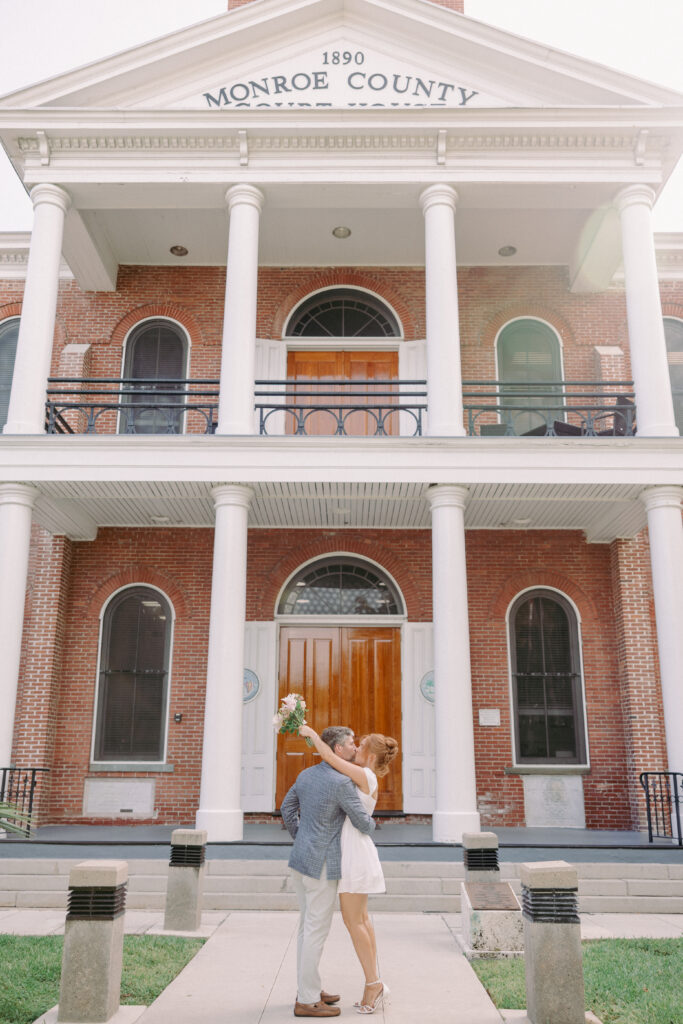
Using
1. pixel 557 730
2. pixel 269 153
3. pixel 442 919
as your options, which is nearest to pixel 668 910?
pixel 442 919

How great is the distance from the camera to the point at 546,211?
14672 mm

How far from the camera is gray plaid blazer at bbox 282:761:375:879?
5516 mm

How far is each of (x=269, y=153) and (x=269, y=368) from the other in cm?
364

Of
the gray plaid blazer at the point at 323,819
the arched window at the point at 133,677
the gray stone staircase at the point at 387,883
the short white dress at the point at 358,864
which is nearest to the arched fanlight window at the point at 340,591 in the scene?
the arched window at the point at 133,677

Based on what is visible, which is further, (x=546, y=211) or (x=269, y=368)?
(x=269, y=368)

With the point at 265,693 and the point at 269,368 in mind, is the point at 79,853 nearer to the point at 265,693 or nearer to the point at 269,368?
the point at 265,693

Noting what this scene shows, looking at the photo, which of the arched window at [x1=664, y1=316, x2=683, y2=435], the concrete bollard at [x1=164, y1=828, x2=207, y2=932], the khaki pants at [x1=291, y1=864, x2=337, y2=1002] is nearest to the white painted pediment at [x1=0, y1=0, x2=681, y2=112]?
the arched window at [x1=664, y1=316, x2=683, y2=435]

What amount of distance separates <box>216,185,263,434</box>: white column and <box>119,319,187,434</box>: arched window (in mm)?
3181

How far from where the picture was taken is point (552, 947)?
5379 millimetres

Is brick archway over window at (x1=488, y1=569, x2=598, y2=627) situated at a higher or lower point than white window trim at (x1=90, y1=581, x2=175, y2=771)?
higher

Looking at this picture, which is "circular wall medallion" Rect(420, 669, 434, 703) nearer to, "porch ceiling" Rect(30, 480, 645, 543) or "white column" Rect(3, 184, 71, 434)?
"porch ceiling" Rect(30, 480, 645, 543)

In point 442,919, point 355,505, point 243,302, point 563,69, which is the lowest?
point 442,919

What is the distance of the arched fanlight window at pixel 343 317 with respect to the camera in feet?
53.3

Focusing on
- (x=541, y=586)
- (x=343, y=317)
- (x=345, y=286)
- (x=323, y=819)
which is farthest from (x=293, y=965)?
(x=345, y=286)
